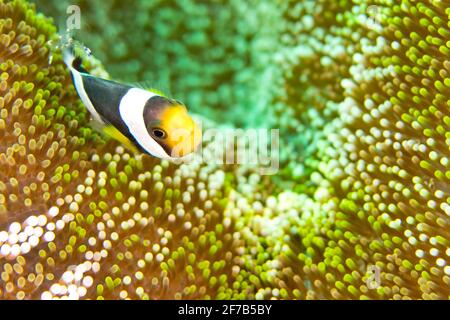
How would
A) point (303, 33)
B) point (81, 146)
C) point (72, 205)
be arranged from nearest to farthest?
1. point (72, 205)
2. point (81, 146)
3. point (303, 33)

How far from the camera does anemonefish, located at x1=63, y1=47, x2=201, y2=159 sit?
1.28 meters

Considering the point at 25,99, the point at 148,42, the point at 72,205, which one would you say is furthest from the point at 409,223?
the point at 148,42

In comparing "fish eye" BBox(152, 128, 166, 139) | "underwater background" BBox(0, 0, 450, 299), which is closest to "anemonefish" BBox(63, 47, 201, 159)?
"fish eye" BBox(152, 128, 166, 139)

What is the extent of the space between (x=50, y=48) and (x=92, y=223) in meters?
0.56

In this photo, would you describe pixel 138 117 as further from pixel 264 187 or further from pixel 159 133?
pixel 264 187

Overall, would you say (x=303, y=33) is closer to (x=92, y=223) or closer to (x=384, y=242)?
(x=384, y=242)

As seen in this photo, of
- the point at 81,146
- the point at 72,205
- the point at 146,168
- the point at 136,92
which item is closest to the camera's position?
the point at 136,92

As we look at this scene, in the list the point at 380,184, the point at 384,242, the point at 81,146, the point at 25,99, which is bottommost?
the point at 384,242

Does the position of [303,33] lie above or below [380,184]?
above

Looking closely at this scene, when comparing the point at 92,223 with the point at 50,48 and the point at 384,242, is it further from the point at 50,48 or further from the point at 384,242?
the point at 384,242

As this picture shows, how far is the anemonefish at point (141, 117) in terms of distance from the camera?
1.28 m

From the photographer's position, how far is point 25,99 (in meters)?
1.48

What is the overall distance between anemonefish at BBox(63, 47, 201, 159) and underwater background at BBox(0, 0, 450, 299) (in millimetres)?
166

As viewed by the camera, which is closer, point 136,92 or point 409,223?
point 136,92
